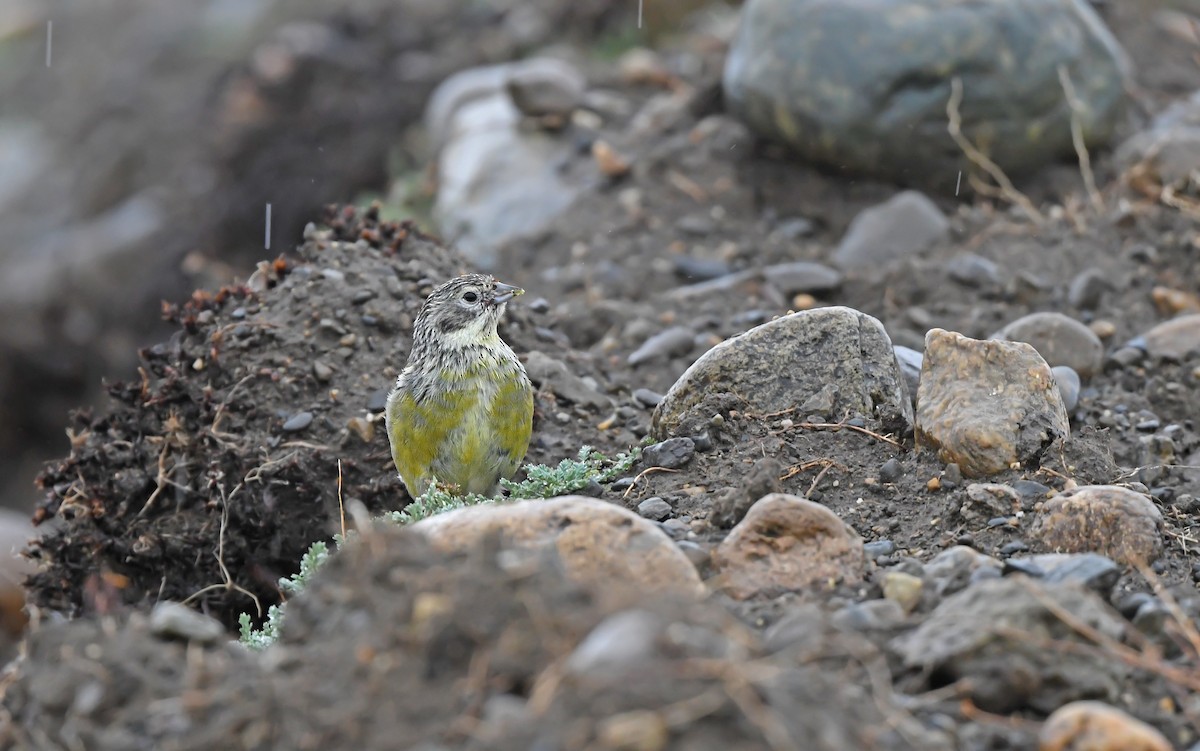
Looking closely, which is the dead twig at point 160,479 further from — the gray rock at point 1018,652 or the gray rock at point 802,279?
the gray rock at point 1018,652

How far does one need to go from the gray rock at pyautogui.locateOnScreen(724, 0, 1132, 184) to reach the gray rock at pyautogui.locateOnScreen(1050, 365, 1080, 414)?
3362 mm

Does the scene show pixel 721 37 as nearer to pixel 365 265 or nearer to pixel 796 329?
pixel 365 265

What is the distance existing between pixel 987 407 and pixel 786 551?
1373 millimetres

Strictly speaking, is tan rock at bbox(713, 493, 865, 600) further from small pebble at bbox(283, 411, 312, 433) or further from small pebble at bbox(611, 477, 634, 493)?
small pebble at bbox(283, 411, 312, 433)

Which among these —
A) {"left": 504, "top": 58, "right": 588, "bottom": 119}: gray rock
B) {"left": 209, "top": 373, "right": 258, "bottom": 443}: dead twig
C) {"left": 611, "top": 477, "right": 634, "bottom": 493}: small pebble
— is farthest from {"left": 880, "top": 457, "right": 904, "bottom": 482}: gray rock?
{"left": 504, "top": 58, "right": 588, "bottom": 119}: gray rock

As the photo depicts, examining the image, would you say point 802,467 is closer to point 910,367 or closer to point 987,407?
point 987,407

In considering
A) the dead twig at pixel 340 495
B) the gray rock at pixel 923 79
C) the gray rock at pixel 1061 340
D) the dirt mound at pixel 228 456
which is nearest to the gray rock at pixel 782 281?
the gray rock at pixel 923 79

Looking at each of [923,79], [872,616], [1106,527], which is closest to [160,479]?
[872,616]

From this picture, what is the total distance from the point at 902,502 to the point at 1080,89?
19.1ft

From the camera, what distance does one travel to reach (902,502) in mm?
5562

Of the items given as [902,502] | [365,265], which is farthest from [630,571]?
[365,265]

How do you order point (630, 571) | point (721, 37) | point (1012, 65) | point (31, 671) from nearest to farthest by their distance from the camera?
point (31, 671) < point (630, 571) < point (1012, 65) < point (721, 37)

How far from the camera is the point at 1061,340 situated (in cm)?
755

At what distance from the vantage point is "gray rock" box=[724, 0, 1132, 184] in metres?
9.95
